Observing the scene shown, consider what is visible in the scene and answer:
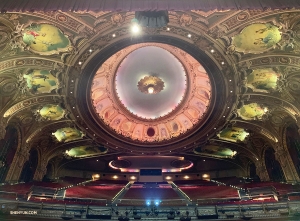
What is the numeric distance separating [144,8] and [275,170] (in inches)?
540

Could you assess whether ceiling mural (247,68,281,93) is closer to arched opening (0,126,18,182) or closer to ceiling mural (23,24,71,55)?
ceiling mural (23,24,71,55)

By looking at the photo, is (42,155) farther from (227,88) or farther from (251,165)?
(251,165)

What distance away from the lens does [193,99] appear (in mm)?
16938

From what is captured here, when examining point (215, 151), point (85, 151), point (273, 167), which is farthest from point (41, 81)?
point (273, 167)

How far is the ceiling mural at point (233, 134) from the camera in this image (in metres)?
15.7

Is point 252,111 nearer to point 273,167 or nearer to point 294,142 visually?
point 294,142

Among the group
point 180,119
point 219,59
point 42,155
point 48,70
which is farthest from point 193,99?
point 42,155

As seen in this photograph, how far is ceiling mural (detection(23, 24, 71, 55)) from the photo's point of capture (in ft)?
32.6

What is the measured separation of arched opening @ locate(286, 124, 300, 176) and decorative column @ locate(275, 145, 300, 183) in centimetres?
20

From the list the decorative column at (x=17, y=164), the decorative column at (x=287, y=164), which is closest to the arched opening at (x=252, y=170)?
the decorative column at (x=287, y=164)

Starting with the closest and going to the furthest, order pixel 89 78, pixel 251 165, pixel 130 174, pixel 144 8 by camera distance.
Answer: pixel 144 8, pixel 89 78, pixel 251 165, pixel 130 174

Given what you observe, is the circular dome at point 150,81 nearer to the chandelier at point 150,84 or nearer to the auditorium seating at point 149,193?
the chandelier at point 150,84

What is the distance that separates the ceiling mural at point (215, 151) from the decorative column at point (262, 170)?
1.60m

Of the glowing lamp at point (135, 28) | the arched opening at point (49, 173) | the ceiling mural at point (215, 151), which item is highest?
the glowing lamp at point (135, 28)
